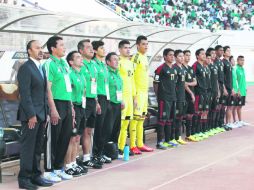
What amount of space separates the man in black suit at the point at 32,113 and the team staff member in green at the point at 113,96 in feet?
6.37

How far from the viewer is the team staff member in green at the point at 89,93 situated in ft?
26.9

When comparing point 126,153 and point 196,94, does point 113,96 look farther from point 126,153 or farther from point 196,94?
point 196,94

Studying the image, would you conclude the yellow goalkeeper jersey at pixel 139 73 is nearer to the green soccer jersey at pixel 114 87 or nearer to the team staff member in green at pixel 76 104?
the green soccer jersey at pixel 114 87

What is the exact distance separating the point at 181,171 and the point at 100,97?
5.48 ft

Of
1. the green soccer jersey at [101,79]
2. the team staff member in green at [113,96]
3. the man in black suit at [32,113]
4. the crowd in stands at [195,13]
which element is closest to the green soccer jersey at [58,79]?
the man in black suit at [32,113]

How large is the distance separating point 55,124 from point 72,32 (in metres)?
3.97

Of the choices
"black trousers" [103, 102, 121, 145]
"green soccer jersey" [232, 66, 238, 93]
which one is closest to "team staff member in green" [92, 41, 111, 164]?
"black trousers" [103, 102, 121, 145]

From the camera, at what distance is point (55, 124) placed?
726 cm

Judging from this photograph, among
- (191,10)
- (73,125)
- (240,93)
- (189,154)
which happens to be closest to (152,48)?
(240,93)

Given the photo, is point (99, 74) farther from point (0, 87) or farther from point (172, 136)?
point (172, 136)

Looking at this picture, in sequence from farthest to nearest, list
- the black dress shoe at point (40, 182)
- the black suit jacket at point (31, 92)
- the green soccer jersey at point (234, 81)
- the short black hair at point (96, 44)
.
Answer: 1. the green soccer jersey at point (234, 81)
2. the short black hair at point (96, 44)
3. the black dress shoe at point (40, 182)
4. the black suit jacket at point (31, 92)

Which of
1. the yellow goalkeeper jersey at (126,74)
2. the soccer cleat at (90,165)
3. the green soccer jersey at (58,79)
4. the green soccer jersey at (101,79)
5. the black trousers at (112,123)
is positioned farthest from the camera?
the yellow goalkeeper jersey at (126,74)

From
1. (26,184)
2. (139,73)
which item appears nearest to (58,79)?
(26,184)

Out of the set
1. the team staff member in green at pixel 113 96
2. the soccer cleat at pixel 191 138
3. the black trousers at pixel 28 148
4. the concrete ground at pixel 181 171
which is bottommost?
the concrete ground at pixel 181 171
